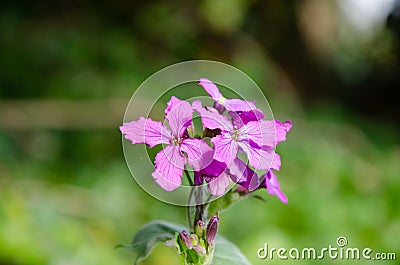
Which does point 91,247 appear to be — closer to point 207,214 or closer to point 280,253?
point 280,253

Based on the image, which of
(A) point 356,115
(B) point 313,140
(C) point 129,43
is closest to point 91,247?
(B) point 313,140

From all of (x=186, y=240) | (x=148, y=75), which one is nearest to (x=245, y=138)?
(x=186, y=240)

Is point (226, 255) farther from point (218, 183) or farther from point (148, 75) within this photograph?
point (148, 75)

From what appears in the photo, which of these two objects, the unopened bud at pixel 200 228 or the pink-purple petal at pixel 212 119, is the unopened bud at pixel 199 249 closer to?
the unopened bud at pixel 200 228

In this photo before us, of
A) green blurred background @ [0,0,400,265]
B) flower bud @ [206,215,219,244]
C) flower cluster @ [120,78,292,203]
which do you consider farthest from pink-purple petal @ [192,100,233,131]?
green blurred background @ [0,0,400,265]

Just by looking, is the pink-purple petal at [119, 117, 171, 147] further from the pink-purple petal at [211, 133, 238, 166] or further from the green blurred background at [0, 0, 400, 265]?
the green blurred background at [0, 0, 400, 265]

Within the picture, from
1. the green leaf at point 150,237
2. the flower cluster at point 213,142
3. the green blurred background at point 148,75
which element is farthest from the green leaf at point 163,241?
the green blurred background at point 148,75
